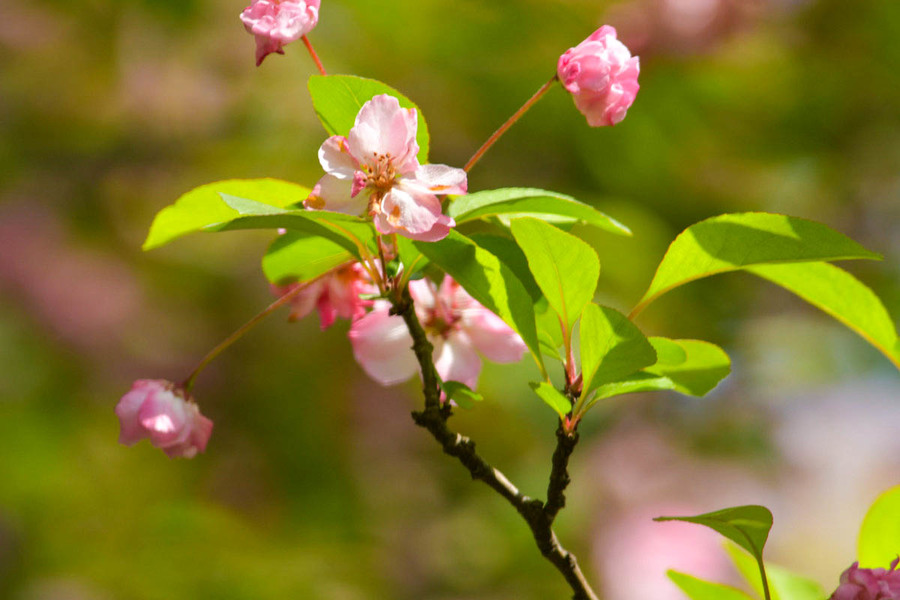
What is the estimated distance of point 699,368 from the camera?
688 mm

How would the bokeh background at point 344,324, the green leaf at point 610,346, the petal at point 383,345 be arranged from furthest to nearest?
the bokeh background at point 344,324, the petal at point 383,345, the green leaf at point 610,346

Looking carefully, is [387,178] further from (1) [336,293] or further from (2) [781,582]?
(2) [781,582]

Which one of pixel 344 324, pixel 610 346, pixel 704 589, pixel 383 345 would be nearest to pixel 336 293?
pixel 383 345

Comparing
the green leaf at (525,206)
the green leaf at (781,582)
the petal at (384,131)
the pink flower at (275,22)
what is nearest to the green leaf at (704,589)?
the green leaf at (781,582)

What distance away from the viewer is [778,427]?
8.72 ft

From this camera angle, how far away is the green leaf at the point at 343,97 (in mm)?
606

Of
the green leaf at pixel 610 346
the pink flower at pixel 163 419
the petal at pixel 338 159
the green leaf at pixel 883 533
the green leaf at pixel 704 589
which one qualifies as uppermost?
the petal at pixel 338 159

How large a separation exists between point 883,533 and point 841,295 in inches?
7.7

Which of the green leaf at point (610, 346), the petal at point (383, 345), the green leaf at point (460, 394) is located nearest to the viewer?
the green leaf at point (610, 346)

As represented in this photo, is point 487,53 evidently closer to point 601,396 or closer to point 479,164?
point 479,164

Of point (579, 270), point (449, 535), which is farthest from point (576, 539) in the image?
point (579, 270)

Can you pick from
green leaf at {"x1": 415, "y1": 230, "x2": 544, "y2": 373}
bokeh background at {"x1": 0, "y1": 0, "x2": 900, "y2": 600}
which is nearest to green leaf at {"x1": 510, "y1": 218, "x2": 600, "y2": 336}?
green leaf at {"x1": 415, "y1": 230, "x2": 544, "y2": 373}

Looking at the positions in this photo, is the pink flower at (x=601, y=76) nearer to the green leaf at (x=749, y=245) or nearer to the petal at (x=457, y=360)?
the green leaf at (x=749, y=245)

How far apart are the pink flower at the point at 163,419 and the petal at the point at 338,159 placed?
28 centimetres
